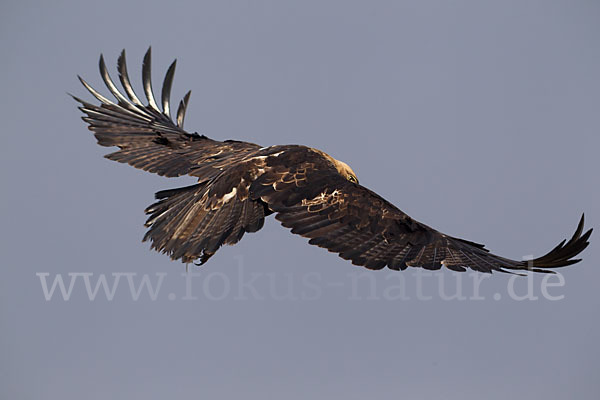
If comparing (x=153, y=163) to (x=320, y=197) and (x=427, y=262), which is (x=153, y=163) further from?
(x=427, y=262)

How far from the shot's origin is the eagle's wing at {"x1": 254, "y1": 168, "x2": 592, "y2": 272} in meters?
11.8

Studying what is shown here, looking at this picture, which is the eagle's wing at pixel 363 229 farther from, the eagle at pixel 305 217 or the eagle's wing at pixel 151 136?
the eagle's wing at pixel 151 136

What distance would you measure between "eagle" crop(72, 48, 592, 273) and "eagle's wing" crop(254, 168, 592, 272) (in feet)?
0.04

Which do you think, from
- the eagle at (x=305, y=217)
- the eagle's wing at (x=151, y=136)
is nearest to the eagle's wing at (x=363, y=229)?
the eagle at (x=305, y=217)

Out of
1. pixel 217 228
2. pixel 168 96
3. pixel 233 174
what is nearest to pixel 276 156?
pixel 233 174

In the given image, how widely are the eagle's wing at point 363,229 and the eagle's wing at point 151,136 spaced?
1569mm

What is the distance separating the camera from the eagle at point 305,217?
11.8 meters

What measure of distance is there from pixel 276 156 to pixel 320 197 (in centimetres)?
117

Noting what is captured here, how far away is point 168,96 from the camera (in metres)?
17.0

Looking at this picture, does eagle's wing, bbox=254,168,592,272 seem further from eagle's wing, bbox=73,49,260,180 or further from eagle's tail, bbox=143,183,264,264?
eagle's wing, bbox=73,49,260,180

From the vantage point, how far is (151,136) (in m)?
15.8

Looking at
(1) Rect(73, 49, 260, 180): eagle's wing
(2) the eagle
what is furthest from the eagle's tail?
(1) Rect(73, 49, 260, 180): eagle's wing

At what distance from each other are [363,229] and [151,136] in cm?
514

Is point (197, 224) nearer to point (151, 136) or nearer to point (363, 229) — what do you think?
point (363, 229)
